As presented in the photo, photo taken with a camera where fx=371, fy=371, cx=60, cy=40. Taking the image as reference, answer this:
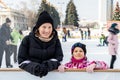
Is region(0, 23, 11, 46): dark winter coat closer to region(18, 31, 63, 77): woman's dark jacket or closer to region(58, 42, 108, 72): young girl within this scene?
region(58, 42, 108, 72): young girl

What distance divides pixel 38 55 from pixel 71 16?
2.72 metres

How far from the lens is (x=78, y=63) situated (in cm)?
183

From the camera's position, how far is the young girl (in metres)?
1.67

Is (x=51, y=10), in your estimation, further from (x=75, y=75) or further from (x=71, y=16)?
(x=75, y=75)

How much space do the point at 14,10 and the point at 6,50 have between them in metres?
0.50

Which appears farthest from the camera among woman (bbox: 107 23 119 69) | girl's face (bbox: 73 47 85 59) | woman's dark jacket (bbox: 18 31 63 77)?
woman (bbox: 107 23 119 69)

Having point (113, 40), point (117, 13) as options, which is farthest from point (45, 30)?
point (117, 13)

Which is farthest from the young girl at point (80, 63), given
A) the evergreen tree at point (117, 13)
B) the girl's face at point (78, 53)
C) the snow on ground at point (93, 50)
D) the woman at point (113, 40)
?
the evergreen tree at point (117, 13)

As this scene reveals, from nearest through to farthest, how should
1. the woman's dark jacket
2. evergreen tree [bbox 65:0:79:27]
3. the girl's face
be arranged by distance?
the woman's dark jacket → the girl's face → evergreen tree [bbox 65:0:79:27]

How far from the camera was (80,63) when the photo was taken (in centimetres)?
183

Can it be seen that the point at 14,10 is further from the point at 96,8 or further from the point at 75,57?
the point at 75,57

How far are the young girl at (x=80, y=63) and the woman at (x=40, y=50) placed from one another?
0.07 m

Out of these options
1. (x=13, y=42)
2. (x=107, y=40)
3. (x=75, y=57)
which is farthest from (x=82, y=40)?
(x=75, y=57)

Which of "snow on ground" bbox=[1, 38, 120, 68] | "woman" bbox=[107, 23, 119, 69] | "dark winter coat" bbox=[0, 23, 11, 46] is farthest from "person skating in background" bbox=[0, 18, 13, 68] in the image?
"woman" bbox=[107, 23, 119, 69]
